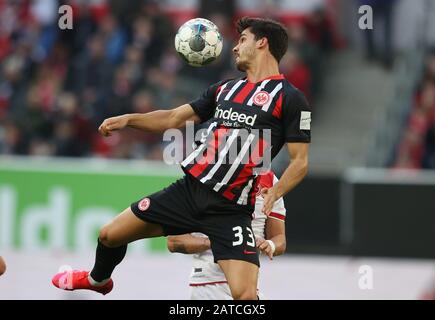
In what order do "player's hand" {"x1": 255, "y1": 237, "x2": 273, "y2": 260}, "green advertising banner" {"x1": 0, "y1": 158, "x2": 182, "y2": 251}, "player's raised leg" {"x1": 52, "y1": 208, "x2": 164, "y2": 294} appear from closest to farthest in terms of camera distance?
"player's hand" {"x1": 255, "y1": 237, "x2": 273, "y2": 260}, "player's raised leg" {"x1": 52, "y1": 208, "x2": 164, "y2": 294}, "green advertising banner" {"x1": 0, "y1": 158, "x2": 182, "y2": 251}

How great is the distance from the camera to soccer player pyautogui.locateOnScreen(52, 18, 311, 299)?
296 inches

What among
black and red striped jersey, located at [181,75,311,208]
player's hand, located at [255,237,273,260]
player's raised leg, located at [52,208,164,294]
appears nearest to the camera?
player's hand, located at [255,237,273,260]

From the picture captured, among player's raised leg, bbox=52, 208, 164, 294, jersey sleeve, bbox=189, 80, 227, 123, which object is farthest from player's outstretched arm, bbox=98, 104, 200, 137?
player's raised leg, bbox=52, 208, 164, 294

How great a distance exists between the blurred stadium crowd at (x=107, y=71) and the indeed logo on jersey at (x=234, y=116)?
20.1 ft

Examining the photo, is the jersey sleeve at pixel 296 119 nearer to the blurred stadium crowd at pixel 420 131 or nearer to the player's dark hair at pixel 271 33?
the player's dark hair at pixel 271 33

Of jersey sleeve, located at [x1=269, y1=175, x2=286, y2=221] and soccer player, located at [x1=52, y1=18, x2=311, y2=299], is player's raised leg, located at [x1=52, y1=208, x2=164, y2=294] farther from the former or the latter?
jersey sleeve, located at [x1=269, y1=175, x2=286, y2=221]

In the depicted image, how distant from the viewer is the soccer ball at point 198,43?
25.4ft

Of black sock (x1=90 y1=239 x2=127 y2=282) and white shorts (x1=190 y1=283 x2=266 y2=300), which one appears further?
white shorts (x1=190 y1=283 x2=266 y2=300)

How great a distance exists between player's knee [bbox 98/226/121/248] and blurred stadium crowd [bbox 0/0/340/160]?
6.06m

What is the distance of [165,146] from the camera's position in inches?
546

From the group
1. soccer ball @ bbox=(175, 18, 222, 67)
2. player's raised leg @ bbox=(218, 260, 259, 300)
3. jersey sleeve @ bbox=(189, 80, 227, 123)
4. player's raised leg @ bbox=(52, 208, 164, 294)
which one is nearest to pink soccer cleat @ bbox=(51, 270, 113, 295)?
player's raised leg @ bbox=(52, 208, 164, 294)

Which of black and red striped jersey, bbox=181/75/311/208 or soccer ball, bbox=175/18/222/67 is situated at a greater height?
soccer ball, bbox=175/18/222/67

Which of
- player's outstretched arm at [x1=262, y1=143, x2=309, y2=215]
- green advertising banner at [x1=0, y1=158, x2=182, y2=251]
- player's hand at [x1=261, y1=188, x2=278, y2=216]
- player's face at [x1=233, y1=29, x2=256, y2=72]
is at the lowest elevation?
green advertising banner at [x1=0, y1=158, x2=182, y2=251]

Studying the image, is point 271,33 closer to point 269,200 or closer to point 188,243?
point 269,200
